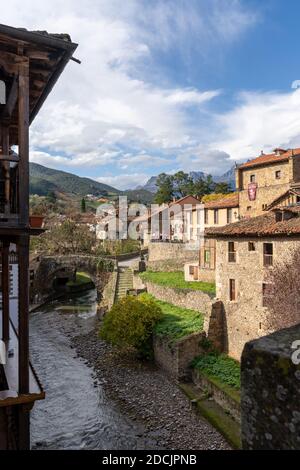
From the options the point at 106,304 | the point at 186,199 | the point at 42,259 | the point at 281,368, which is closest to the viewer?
the point at 281,368

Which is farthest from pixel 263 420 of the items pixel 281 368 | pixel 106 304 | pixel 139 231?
pixel 139 231

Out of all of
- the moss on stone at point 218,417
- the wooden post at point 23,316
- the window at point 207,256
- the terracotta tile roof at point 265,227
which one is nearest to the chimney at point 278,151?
the window at point 207,256

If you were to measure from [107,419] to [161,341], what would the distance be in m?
6.34

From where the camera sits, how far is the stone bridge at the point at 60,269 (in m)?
42.8

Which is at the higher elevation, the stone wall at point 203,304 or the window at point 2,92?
the window at point 2,92

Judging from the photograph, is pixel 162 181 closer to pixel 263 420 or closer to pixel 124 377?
pixel 124 377

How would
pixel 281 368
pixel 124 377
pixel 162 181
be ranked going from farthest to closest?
1. pixel 162 181
2. pixel 124 377
3. pixel 281 368

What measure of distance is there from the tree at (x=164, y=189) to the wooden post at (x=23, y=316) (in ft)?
203

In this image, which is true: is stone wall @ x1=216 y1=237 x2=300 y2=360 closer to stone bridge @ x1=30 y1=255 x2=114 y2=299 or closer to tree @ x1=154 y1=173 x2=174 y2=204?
stone bridge @ x1=30 y1=255 x2=114 y2=299

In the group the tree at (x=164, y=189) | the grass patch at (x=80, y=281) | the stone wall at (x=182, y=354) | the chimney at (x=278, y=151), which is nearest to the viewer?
the stone wall at (x=182, y=354)

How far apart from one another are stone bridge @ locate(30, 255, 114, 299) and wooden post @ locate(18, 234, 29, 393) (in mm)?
35038

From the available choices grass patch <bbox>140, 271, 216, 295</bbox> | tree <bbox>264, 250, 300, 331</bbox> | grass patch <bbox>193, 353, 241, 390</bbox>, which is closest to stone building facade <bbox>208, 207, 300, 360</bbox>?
tree <bbox>264, 250, 300, 331</bbox>

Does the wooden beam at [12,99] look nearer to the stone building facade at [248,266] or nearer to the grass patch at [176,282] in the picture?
the stone building facade at [248,266]

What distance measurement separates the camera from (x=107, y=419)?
16.5 metres
